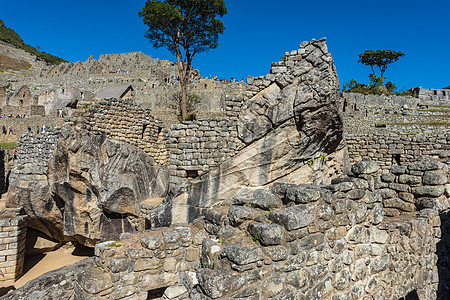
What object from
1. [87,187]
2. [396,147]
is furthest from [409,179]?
[87,187]

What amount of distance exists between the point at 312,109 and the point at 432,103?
3081 cm

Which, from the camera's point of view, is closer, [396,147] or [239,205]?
[239,205]

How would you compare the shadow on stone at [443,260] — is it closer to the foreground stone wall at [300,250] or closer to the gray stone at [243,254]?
the foreground stone wall at [300,250]

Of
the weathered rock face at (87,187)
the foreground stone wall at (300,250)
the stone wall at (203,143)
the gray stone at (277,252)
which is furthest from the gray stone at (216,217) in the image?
the weathered rock face at (87,187)

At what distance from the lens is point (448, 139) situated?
9578mm

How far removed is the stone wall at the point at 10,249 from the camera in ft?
30.0

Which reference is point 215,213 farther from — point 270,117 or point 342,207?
point 270,117

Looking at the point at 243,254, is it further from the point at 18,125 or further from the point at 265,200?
the point at 18,125

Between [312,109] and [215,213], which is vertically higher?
[312,109]

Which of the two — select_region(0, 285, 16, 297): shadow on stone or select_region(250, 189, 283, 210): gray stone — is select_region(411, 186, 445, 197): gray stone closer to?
select_region(250, 189, 283, 210): gray stone

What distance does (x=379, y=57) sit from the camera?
146 feet

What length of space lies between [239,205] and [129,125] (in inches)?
319

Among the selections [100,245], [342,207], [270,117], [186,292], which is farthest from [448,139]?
[100,245]

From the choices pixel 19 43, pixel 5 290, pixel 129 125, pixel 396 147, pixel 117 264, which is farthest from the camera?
pixel 19 43
